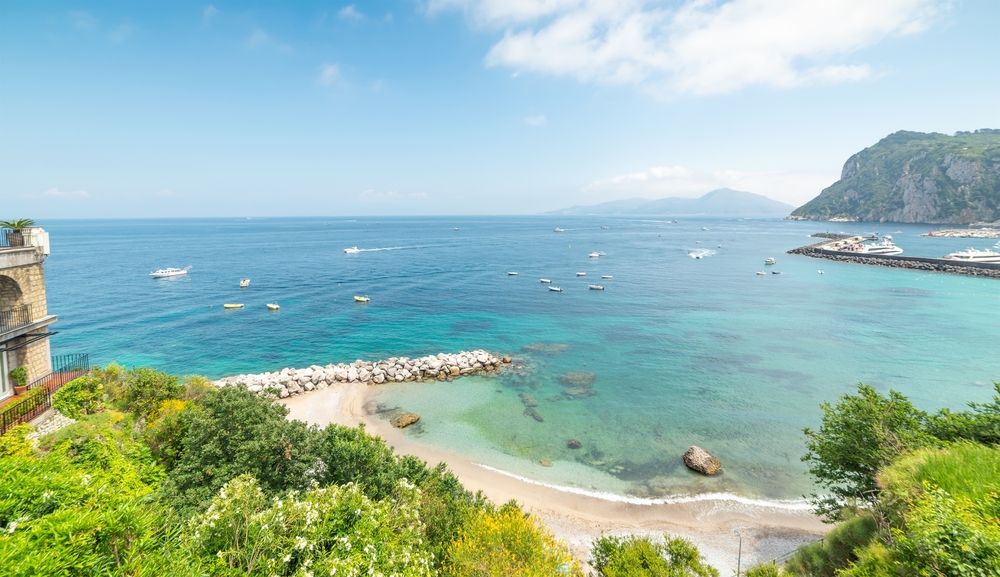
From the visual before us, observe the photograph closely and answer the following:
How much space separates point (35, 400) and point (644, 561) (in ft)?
86.7

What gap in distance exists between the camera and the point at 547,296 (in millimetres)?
65688

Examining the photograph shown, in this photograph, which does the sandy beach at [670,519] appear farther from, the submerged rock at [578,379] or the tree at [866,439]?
the submerged rock at [578,379]

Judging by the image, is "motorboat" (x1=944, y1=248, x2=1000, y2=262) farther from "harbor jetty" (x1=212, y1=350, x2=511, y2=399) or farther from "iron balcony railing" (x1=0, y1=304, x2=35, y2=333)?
"iron balcony railing" (x1=0, y1=304, x2=35, y2=333)

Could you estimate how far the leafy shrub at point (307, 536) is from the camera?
8.49 meters

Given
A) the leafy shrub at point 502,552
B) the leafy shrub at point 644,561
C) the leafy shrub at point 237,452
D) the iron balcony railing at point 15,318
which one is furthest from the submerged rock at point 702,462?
the iron balcony railing at point 15,318

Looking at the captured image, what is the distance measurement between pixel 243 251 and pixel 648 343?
12141 centimetres

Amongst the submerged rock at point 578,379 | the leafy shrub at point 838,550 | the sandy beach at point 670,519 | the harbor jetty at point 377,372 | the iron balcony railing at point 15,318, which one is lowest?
the sandy beach at point 670,519

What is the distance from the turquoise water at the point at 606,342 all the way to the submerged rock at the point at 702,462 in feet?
2.14

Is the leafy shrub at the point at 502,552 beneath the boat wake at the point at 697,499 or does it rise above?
above

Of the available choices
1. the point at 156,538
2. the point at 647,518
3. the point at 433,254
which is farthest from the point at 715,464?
the point at 433,254

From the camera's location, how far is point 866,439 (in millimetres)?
15539

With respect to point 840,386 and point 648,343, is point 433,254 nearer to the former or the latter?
point 648,343

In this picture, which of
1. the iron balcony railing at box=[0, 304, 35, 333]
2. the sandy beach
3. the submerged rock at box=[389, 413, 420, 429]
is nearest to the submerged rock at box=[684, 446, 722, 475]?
the sandy beach

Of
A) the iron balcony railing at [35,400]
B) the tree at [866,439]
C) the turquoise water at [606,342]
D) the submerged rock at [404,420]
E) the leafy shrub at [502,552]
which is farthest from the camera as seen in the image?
the submerged rock at [404,420]
